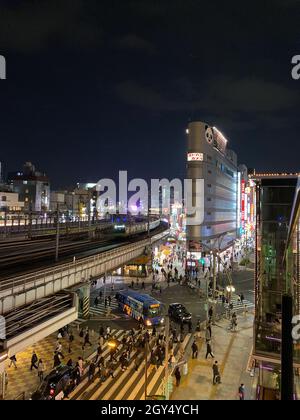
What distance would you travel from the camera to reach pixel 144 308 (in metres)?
28.5

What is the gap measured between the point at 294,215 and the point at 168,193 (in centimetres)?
18049

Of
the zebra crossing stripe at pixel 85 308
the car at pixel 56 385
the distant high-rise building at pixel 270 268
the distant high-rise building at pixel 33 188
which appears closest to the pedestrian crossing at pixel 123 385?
the car at pixel 56 385

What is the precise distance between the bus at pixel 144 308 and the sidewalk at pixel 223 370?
174 inches

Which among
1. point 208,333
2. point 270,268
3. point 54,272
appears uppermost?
point 54,272

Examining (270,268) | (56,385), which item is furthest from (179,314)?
(56,385)

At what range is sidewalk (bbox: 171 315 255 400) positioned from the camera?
17.6 meters

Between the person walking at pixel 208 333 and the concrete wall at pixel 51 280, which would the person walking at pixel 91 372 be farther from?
the person walking at pixel 208 333

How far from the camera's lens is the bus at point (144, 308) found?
28.2m

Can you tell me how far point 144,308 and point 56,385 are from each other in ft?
40.4

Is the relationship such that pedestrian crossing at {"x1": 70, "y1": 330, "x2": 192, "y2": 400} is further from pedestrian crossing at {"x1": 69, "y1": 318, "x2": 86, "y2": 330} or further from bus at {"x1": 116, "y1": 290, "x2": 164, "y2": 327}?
pedestrian crossing at {"x1": 69, "y1": 318, "x2": 86, "y2": 330}

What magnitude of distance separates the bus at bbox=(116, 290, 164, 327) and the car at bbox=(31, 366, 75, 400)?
1064 centimetres

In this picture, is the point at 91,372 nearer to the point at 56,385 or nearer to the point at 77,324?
the point at 56,385

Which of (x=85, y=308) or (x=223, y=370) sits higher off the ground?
(x=85, y=308)

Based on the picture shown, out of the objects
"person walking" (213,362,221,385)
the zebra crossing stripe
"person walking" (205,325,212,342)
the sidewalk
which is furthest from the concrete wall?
"person walking" (213,362,221,385)
